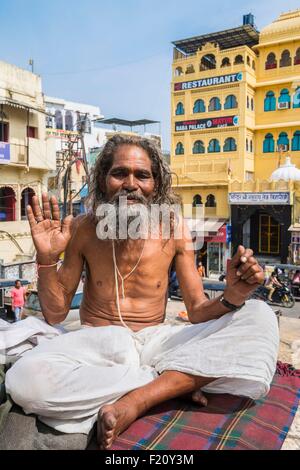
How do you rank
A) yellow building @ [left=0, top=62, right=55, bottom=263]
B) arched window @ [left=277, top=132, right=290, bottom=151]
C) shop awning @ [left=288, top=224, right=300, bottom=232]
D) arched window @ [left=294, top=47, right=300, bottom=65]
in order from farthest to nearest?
arched window @ [left=277, top=132, right=290, bottom=151] → arched window @ [left=294, top=47, right=300, bottom=65] → shop awning @ [left=288, top=224, right=300, bottom=232] → yellow building @ [left=0, top=62, right=55, bottom=263]

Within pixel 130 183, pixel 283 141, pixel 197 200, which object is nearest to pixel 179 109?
pixel 197 200

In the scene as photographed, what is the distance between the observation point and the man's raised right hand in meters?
2.67

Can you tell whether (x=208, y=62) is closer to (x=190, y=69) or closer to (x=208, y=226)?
(x=190, y=69)

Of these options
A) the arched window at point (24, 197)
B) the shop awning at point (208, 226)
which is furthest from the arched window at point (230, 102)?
the arched window at point (24, 197)

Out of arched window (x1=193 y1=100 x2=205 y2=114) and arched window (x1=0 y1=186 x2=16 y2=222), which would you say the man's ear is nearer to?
arched window (x1=0 y1=186 x2=16 y2=222)

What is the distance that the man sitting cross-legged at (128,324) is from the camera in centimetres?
196

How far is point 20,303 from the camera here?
10.2 meters

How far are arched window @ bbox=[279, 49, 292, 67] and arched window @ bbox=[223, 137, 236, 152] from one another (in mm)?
5042

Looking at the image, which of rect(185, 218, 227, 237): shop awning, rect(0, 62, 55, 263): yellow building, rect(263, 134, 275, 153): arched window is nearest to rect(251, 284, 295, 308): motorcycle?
rect(185, 218, 227, 237): shop awning

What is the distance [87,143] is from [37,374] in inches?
1513

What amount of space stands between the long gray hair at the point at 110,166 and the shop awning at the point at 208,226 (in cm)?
2001

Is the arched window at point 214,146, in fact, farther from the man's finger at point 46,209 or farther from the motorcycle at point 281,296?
the man's finger at point 46,209

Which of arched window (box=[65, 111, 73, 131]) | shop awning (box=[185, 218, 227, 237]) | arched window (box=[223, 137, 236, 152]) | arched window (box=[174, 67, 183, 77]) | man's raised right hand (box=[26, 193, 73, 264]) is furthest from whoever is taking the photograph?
arched window (box=[65, 111, 73, 131])

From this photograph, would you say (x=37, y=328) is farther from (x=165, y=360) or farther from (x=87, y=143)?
(x=87, y=143)
